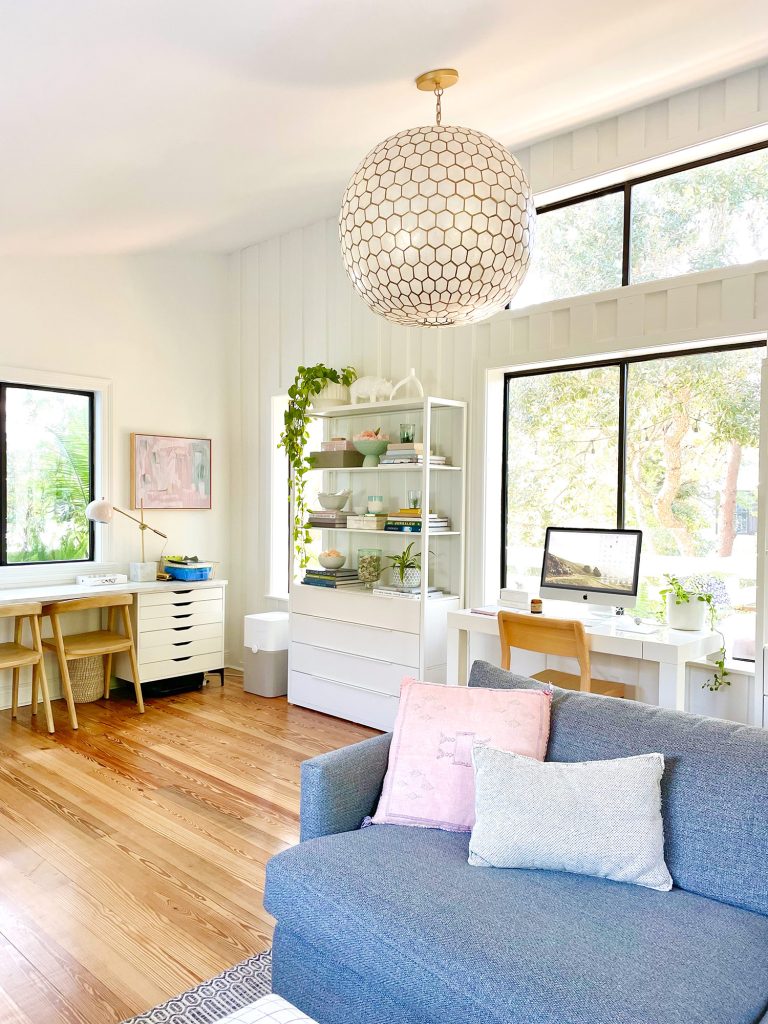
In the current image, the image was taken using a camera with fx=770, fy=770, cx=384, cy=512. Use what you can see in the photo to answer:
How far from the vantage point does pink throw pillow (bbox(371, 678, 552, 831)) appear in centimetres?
203

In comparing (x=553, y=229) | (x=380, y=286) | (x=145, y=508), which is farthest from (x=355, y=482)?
(x=380, y=286)

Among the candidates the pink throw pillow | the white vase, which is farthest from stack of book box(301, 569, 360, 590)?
the pink throw pillow

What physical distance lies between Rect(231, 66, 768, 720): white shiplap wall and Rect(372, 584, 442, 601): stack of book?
0.23 meters

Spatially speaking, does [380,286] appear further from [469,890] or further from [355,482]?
[355,482]

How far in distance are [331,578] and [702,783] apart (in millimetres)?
3039

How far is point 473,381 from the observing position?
4371 mm

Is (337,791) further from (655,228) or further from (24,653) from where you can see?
(655,228)

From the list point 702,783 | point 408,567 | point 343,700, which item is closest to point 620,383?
point 408,567

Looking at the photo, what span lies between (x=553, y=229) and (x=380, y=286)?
246cm

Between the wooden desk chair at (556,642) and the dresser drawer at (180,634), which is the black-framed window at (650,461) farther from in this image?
the dresser drawer at (180,634)

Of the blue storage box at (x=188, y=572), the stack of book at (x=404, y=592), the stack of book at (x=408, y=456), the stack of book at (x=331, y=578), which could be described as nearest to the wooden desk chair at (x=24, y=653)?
the blue storage box at (x=188, y=572)

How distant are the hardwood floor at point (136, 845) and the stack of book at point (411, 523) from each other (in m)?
1.16

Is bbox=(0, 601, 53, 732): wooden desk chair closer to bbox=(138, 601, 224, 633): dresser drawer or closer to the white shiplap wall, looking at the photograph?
Result: bbox=(138, 601, 224, 633): dresser drawer

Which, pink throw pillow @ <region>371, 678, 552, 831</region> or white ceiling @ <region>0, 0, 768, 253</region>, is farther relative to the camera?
white ceiling @ <region>0, 0, 768, 253</region>
